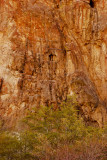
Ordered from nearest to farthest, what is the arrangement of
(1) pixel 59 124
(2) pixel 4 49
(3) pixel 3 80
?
(1) pixel 59 124, (3) pixel 3 80, (2) pixel 4 49

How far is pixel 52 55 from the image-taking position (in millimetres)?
25219

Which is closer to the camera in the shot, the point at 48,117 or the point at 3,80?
the point at 48,117

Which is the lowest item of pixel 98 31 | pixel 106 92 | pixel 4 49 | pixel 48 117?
pixel 48 117

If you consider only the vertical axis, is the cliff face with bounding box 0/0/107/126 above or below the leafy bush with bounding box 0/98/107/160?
above

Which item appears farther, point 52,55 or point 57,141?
point 52,55

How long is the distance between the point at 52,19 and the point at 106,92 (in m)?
11.4

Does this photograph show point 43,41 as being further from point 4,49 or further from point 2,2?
point 2,2

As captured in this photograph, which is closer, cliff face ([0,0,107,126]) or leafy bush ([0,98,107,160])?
leafy bush ([0,98,107,160])

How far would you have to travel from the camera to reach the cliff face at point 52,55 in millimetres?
21906

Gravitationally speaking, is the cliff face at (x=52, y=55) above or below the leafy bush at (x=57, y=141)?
above

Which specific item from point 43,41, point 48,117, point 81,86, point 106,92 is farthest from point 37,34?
point 48,117

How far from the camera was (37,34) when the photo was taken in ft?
82.4

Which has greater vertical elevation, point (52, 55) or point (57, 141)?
point (52, 55)

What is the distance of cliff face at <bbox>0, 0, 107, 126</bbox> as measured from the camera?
21.9 metres
